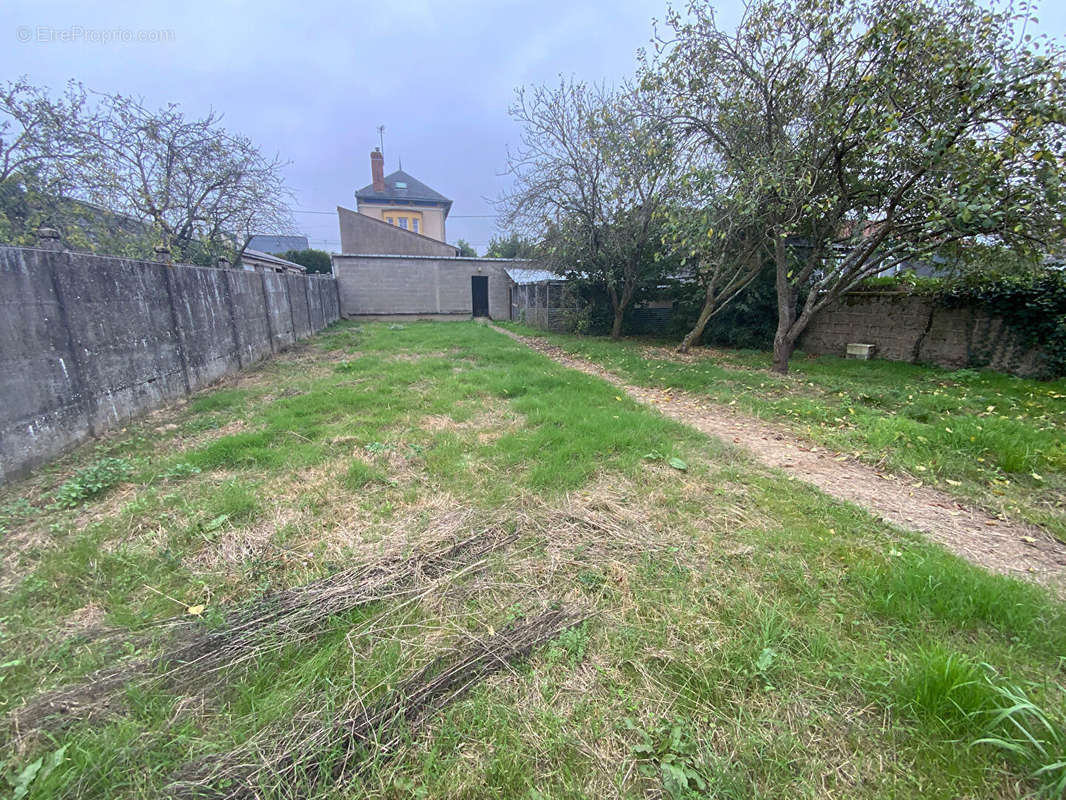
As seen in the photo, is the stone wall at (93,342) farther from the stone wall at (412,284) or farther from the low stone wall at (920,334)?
the low stone wall at (920,334)

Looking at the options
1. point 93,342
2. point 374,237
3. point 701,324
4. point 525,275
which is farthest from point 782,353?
point 374,237

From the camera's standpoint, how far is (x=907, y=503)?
9.36 ft

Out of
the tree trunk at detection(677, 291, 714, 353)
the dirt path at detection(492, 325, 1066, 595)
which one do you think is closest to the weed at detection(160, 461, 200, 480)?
the dirt path at detection(492, 325, 1066, 595)

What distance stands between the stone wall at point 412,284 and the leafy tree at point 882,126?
35.7 feet

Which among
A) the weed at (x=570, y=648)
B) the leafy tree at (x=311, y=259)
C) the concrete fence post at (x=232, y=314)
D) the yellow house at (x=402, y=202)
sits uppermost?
the yellow house at (x=402, y=202)

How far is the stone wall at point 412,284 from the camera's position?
1656 centimetres

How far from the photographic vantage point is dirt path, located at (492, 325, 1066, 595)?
2266 millimetres

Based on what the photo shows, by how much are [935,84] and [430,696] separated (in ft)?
24.5

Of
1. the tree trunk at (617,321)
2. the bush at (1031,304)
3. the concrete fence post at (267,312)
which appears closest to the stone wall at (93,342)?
the concrete fence post at (267,312)

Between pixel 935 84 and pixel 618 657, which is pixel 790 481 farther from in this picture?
pixel 935 84

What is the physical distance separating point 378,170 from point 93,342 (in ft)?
90.9

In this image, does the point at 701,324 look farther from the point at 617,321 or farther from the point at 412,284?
the point at 412,284

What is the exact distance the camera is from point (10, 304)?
9.89 feet

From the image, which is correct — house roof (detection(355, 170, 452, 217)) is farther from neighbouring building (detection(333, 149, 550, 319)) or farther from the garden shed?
the garden shed
